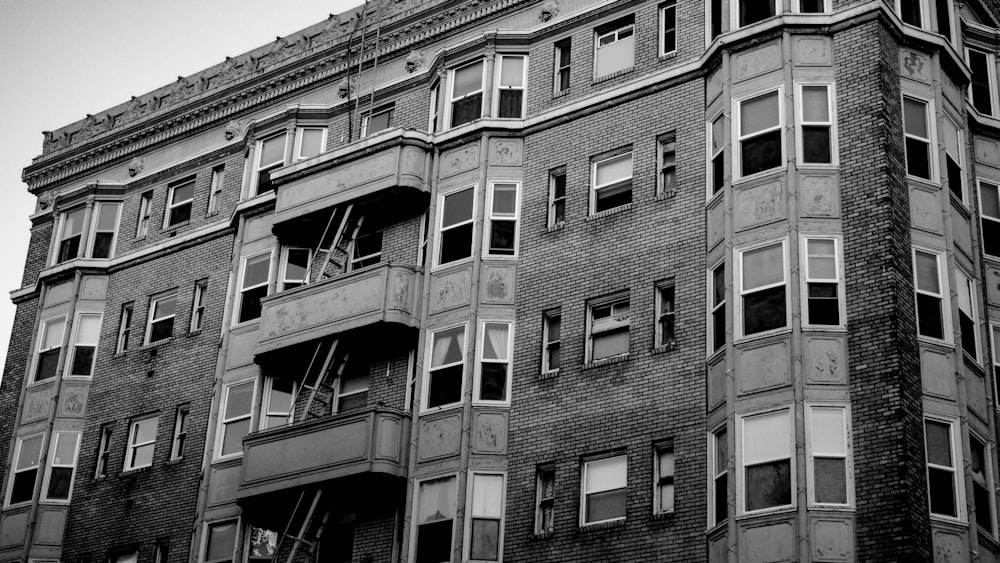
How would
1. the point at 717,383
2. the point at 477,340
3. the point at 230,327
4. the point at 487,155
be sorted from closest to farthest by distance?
the point at 717,383 < the point at 477,340 < the point at 487,155 < the point at 230,327

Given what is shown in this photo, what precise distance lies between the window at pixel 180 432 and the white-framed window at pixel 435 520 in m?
8.87

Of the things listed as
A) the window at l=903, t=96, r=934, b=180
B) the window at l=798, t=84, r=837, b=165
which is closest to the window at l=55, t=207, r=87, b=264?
the window at l=798, t=84, r=837, b=165

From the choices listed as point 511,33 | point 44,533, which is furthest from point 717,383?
point 44,533

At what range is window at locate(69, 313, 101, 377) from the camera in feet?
148

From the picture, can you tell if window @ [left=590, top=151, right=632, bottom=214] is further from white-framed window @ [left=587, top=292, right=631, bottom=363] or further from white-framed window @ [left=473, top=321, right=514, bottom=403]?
white-framed window @ [left=473, top=321, right=514, bottom=403]

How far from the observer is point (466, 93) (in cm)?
4041

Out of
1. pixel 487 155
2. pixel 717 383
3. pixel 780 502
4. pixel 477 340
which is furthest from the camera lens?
pixel 487 155

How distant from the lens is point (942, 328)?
31469 millimetres

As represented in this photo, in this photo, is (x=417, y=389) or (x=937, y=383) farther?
(x=417, y=389)

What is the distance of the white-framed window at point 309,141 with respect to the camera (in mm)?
43344

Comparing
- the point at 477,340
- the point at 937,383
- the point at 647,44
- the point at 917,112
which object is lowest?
the point at 937,383

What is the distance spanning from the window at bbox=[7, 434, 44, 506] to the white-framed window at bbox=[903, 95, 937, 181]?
82.9 ft

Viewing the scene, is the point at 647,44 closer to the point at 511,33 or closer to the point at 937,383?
the point at 511,33

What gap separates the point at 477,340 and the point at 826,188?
898cm
